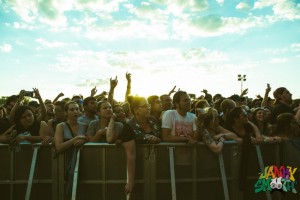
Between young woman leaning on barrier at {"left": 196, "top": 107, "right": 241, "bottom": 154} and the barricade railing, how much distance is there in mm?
131

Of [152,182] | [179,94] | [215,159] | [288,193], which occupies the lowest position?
[288,193]

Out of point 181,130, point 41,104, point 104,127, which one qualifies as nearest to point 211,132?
point 181,130

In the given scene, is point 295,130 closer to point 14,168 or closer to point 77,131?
point 77,131

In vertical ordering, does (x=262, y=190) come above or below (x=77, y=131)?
below

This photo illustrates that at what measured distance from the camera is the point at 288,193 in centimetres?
500

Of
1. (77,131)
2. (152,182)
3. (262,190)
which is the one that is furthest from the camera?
(77,131)

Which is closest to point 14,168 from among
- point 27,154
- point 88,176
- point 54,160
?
point 27,154

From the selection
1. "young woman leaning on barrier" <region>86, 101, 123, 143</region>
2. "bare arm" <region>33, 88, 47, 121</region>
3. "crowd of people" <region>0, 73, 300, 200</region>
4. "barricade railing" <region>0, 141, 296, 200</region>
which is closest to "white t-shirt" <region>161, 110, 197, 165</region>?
"crowd of people" <region>0, 73, 300, 200</region>

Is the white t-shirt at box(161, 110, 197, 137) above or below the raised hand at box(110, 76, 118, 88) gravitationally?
below

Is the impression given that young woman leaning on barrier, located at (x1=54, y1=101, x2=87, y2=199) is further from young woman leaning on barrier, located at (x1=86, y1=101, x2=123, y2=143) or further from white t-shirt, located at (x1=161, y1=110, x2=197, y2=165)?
white t-shirt, located at (x1=161, y1=110, x2=197, y2=165)

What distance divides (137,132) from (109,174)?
0.77m

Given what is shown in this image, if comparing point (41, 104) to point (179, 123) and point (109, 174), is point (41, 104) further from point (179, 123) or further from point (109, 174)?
point (179, 123)

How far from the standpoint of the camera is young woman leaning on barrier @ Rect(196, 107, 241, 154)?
4.68 metres

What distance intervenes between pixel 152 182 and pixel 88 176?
970 mm
